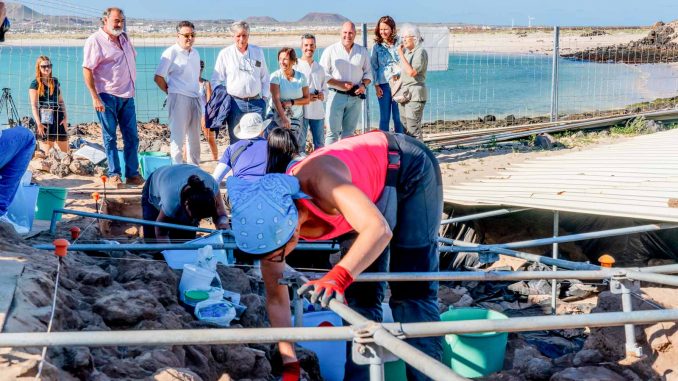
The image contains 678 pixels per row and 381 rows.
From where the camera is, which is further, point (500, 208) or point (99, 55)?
point (99, 55)

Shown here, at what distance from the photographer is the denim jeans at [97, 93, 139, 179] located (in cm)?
887

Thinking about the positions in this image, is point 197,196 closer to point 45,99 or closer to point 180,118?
point 180,118

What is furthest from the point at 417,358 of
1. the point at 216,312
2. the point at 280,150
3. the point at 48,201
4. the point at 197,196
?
the point at 48,201

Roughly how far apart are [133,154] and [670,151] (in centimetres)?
568

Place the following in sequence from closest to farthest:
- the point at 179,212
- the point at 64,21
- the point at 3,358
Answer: the point at 3,358, the point at 179,212, the point at 64,21

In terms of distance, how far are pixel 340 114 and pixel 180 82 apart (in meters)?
1.97

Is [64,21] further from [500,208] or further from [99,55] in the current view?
[500,208]

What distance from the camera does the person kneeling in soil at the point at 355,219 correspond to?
328cm

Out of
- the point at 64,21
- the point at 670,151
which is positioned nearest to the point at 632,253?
the point at 670,151

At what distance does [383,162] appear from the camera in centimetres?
395

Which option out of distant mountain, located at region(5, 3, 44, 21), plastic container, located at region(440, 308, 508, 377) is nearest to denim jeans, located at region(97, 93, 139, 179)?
distant mountain, located at region(5, 3, 44, 21)

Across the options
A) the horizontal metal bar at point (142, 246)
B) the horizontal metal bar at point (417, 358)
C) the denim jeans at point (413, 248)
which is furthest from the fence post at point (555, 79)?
the horizontal metal bar at point (417, 358)

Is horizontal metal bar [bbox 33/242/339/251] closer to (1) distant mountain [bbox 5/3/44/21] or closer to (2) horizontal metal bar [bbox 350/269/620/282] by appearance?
(2) horizontal metal bar [bbox 350/269/620/282]

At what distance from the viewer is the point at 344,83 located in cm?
992
